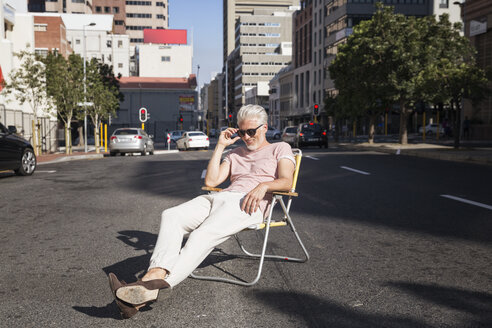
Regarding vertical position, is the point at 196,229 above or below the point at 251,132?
below

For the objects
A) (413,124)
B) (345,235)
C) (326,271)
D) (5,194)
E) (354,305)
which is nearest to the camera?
(354,305)

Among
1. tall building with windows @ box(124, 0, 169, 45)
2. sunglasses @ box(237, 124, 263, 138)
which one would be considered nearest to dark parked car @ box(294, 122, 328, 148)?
sunglasses @ box(237, 124, 263, 138)

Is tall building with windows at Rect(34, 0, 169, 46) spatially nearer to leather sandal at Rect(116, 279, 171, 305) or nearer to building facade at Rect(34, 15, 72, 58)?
building facade at Rect(34, 15, 72, 58)

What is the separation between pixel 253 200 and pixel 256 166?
55 cm

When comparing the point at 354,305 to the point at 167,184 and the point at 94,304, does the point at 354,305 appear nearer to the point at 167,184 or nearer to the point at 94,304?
the point at 94,304

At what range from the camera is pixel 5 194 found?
10312 millimetres

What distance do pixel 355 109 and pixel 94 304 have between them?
35.7 meters

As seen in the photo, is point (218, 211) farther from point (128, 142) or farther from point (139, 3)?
point (139, 3)

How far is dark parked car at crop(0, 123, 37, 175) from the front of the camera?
13.1m

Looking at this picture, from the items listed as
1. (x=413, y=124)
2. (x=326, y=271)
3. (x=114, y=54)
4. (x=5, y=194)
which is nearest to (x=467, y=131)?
(x=413, y=124)

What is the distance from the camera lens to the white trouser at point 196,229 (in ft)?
11.9

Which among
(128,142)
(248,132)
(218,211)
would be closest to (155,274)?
(218,211)

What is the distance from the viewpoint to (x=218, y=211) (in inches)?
164

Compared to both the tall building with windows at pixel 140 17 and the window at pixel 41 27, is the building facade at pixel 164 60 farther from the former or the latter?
the window at pixel 41 27
